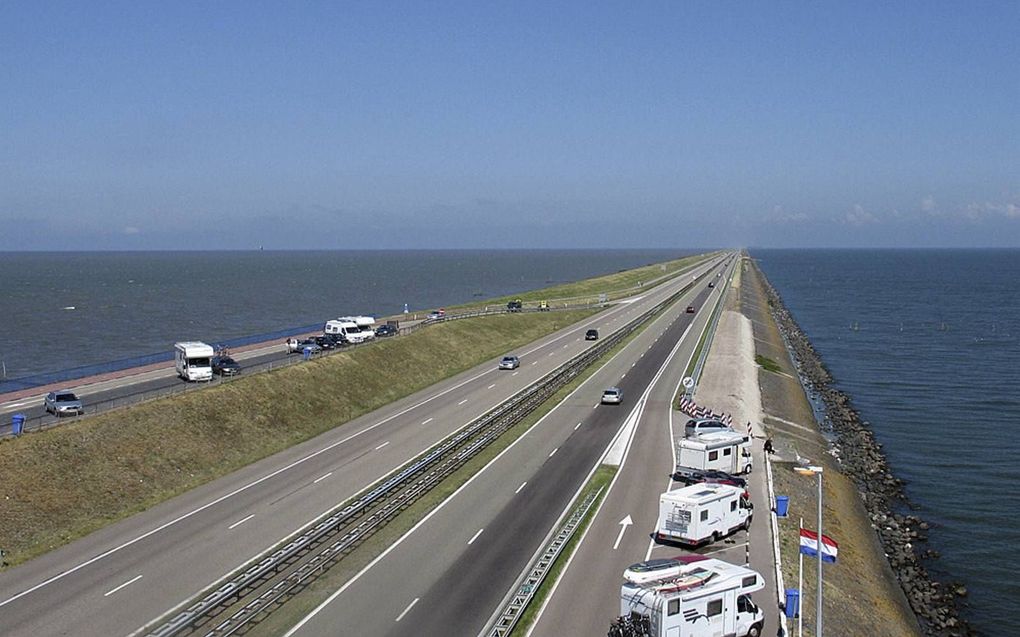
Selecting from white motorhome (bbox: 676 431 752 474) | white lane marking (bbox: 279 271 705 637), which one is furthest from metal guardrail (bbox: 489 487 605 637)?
white motorhome (bbox: 676 431 752 474)

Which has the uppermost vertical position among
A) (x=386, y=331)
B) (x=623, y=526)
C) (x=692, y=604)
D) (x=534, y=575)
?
(x=386, y=331)

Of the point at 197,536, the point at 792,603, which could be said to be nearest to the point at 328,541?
the point at 197,536

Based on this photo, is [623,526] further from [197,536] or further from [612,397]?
[612,397]

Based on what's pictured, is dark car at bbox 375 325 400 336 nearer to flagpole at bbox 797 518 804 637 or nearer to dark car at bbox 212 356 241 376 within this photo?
dark car at bbox 212 356 241 376

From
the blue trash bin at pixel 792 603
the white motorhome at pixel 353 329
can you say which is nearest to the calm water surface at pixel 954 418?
the blue trash bin at pixel 792 603

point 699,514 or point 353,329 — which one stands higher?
point 353,329

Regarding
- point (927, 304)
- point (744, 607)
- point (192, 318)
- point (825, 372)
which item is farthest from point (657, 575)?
point (927, 304)
